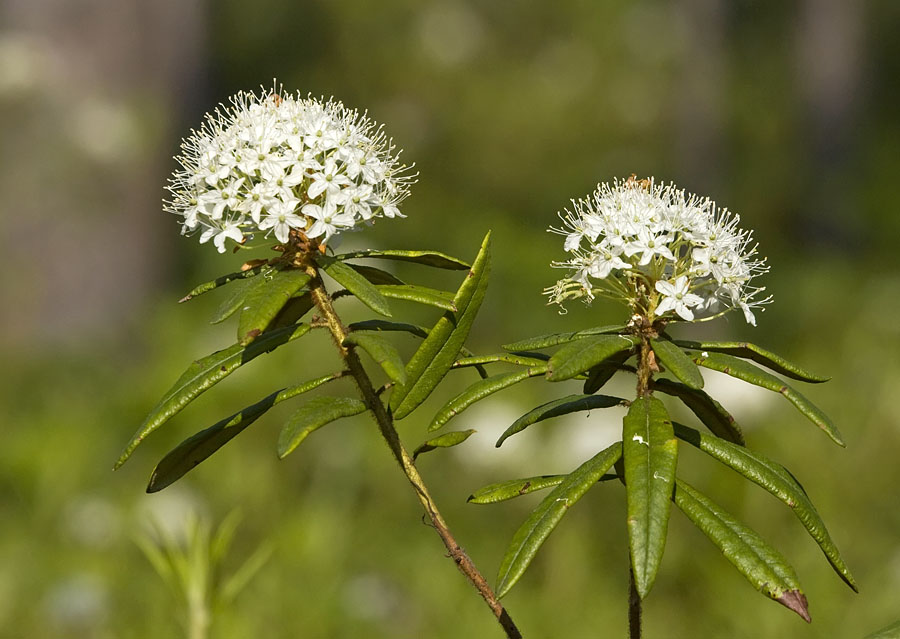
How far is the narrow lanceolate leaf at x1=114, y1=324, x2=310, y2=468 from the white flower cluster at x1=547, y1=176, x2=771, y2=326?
380mm

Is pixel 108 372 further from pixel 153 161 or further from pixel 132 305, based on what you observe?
pixel 153 161

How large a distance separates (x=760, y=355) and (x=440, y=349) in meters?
0.42

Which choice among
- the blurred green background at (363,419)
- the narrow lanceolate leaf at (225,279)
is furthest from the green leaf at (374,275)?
the blurred green background at (363,419)

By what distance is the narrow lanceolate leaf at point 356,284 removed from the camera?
134 centimetres

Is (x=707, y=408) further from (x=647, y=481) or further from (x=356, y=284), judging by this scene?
(x=356, y=284)

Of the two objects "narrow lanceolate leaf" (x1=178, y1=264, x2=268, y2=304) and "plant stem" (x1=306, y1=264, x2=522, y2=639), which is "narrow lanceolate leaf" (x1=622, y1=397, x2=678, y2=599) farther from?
"narrow lanceolate leaf" (x1=178, y1=264, x2=268, y2=304)

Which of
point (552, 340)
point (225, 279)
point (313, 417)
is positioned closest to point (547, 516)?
point (552, 340)

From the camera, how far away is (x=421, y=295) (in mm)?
1464

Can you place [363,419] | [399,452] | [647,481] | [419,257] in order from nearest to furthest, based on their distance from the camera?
[647,481] → [399,452] → [419,257] → [363,419]

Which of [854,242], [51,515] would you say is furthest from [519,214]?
[51,515]

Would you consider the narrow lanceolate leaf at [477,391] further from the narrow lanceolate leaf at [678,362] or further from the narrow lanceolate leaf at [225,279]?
the narrow lanceolate leaf at [225,279]

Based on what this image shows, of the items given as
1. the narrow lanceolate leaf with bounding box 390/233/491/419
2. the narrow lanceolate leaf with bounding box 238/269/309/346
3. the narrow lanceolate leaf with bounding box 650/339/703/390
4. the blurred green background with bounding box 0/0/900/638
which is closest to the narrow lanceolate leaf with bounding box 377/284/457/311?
the narrow lanceolate leaf with bounding box 390/233/491/419

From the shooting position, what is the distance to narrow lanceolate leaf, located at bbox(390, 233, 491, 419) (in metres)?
1.41

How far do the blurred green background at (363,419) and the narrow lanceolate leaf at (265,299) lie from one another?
1791 mm
